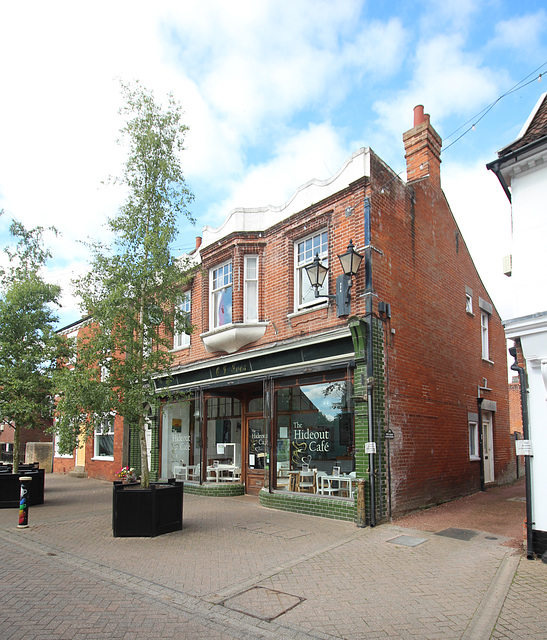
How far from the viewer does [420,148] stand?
1366cm

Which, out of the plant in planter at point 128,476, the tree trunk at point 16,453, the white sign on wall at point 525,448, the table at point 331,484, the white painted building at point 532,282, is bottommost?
the plant in planter at point 128,476

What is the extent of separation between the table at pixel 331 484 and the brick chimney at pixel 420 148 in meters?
8.00

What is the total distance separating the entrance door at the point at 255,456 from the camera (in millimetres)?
13703

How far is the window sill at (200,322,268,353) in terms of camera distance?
1287 centimetres

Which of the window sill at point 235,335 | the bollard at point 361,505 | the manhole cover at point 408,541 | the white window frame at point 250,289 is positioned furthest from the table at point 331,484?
the white window frame at point 250,289

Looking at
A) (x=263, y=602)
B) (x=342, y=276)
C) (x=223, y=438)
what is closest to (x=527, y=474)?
(x=263, y=602)

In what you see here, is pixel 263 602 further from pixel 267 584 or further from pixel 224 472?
pixel 224 472

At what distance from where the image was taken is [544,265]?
727cm

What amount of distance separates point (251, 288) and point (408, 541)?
7.42 m

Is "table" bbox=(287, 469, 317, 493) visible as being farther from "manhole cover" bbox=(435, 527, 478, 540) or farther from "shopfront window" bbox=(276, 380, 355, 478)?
"manhole cover" bbox=(435, 527, 478, 540)

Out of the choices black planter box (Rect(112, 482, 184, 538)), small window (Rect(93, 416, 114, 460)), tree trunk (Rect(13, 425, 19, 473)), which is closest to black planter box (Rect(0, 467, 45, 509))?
tree trunk (Rect(13, 425, 19, 473))

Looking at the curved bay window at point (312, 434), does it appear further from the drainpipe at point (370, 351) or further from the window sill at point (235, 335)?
the window sill at point (235, 335)

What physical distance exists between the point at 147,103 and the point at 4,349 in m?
8.07

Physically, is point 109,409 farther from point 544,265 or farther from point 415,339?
point 544,265
